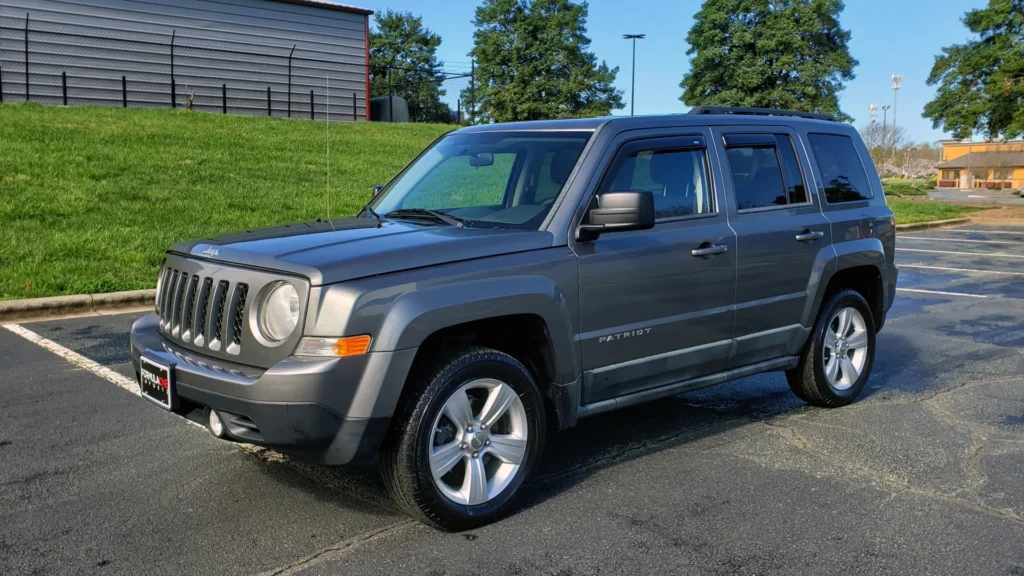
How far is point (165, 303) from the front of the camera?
4.34m

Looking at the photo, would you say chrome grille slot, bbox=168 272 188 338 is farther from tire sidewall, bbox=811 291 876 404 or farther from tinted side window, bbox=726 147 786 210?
tire sidewall, bbox=811 291 876 404

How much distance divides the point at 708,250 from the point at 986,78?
31973mm

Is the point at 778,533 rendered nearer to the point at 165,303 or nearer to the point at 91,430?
the point at 165,303

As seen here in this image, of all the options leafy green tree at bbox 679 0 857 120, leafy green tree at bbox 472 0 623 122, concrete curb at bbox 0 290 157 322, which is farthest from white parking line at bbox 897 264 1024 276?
leafy green tree at bbox 472 0 623 122

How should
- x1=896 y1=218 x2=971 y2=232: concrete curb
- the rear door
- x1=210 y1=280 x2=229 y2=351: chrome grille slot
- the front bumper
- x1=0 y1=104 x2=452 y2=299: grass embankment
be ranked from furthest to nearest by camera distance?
x1=896 y1=218 x2=971 y2=232: concrete curb, x1=0 y1=104 x2=452 y2=299: grass embankment, the rear door, x1=210 y1=280 x2=229 y2=351: chrome grille slot, the front bumper

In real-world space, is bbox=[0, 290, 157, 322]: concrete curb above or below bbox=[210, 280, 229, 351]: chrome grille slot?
below

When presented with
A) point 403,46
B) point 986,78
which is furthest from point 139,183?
point 403,46

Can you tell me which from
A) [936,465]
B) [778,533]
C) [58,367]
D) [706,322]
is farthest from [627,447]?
[58,367]

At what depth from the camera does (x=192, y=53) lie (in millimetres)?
26266

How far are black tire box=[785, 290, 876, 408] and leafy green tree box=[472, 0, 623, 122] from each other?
154 feet

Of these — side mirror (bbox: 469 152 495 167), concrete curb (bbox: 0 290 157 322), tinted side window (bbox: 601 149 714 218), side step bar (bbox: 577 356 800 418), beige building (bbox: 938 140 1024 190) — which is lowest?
concrete curb (bbox: 0 290 157 322)

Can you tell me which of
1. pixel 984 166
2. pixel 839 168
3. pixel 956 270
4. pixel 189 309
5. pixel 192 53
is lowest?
pixel 956 270

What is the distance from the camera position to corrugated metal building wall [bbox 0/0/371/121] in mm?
23688

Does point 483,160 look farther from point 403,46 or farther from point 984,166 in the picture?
point 984,166
